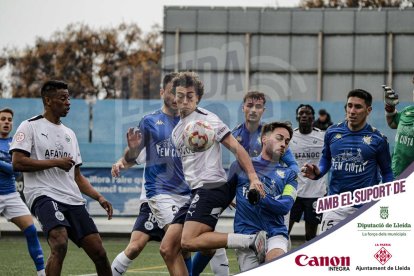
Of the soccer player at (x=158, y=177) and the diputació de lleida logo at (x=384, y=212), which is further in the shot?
the soccer player at (x=158, y=177)

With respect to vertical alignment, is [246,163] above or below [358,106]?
below

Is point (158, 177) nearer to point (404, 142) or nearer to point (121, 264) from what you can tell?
point (121, 264)

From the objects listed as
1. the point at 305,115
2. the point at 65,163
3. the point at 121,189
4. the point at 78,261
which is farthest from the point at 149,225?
the point at 121,189

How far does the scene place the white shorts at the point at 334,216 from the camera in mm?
6664

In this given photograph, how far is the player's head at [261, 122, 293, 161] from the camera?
7574 mm

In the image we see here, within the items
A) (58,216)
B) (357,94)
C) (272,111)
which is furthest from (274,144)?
(272,111)

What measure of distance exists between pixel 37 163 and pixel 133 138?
42.3 inches

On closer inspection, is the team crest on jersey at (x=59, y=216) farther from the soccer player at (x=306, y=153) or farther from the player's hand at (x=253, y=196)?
the soccer player at (x=306, y=153)

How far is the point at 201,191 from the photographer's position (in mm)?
7797

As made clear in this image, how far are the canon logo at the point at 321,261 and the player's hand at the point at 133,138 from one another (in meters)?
2.44


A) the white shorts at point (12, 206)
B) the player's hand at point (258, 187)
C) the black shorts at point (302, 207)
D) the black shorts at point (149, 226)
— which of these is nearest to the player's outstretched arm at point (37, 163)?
the black shorts at point (149, 226)

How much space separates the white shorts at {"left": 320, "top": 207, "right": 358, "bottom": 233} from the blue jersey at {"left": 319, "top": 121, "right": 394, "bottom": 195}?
4.01 feet

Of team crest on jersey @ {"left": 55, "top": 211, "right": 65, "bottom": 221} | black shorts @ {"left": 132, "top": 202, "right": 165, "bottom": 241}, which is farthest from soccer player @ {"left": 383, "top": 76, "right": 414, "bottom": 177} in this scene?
team crest on jersey @ {"left": 55, "top": 211, "right": 65, "bottom": 221}

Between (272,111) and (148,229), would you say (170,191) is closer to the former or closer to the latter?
(148,229)
